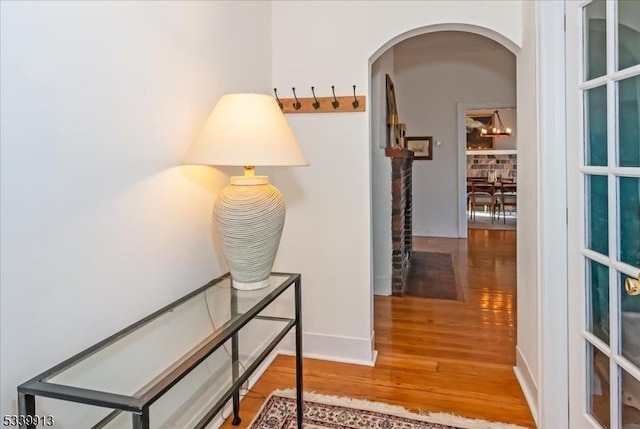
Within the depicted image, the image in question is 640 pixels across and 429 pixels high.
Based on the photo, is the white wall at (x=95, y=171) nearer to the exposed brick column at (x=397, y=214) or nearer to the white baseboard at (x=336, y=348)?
the white baseboard at (x=336, y=348)

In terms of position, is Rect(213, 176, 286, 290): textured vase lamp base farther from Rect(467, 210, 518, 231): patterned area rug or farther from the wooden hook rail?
Rect(467, 210, 518, 231): patterned area rug

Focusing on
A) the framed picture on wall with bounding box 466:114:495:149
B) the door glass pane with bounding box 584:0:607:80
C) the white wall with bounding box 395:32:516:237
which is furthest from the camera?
the framed picture on wall with bounding box 466:114:495:149

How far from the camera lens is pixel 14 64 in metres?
1.04

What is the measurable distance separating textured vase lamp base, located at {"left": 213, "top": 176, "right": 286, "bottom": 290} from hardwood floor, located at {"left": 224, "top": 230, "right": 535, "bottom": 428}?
2.53ft

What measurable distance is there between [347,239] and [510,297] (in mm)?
2036

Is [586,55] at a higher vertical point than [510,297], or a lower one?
higher

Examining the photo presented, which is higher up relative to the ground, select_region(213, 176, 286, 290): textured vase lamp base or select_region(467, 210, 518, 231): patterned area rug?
select_region(213, 176, 286, 290): textured vase lamp base

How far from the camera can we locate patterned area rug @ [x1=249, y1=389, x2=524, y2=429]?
1939mm

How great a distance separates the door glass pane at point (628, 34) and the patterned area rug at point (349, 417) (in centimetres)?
155

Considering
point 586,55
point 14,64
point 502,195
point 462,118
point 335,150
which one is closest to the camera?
point 14,64

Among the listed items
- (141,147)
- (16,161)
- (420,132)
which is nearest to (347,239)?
(141,147)

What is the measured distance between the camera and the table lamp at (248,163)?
1558 millimetres

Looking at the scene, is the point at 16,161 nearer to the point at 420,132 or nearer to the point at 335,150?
the point at 335,150

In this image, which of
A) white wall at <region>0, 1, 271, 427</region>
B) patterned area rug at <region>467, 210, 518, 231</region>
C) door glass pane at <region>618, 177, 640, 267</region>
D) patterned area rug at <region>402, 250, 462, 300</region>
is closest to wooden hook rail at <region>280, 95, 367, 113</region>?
white wall at <region>0, 1, 271, 427</region>
